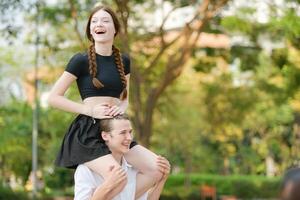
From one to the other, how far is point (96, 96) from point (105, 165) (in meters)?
0.43

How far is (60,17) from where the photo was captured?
21984mm

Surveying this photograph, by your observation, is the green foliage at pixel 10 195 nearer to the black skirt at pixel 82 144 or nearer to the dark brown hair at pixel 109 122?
the black skirt at pixel 82 144

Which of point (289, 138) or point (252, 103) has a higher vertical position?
point (252, 103)

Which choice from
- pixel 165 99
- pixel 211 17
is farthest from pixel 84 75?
pixel 165 99

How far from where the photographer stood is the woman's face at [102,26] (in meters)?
5.37

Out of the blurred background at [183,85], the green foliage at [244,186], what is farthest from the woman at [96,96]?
the green foliage at [244,186]

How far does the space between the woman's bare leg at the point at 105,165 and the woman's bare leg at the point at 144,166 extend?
212 mm

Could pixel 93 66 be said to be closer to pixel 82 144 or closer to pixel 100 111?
pixel 100 111

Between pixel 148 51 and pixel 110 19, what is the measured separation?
1728 cm

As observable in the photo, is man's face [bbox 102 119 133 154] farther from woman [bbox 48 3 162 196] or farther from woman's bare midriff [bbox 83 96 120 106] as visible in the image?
woman's bare midriff [bbox 83 96 120 106]

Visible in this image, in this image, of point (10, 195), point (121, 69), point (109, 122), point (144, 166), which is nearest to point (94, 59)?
point (121, 69)

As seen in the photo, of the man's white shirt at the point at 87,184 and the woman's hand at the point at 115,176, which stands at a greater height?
the woman's hand at the point at 115,176

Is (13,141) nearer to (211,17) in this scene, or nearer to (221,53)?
(221,53)

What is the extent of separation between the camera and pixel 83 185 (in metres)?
5.18
